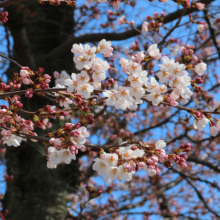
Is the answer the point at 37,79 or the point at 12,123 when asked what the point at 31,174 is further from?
the point at 37,79

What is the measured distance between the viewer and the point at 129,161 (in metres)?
1.37

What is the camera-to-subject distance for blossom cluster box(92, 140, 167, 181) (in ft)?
4.43

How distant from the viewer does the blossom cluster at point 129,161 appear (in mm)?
1350

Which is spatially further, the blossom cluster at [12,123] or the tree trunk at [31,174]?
the tree trunk at [31,174]

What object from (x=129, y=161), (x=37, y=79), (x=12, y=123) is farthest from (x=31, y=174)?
(x=129, y=161)

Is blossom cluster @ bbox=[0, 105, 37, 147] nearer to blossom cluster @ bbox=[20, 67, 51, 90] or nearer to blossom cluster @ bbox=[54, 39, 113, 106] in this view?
blossom cluster @ bbox=[20, 67, 51, 90]

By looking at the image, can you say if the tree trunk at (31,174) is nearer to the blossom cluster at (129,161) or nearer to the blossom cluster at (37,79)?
the blossom cluster at (37,79)

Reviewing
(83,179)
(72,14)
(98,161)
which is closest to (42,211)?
(83,179)

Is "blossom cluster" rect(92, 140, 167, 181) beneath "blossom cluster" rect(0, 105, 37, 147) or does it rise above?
beneath

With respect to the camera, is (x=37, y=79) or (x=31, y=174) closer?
(x=37, y=79)

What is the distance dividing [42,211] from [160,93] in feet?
7.28

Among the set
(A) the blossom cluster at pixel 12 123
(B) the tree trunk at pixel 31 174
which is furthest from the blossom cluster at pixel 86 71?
(B) the tree trunk at pixel 31 174

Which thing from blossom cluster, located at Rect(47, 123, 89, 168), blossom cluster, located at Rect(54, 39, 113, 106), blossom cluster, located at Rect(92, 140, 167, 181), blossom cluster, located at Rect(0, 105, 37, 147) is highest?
blossom cluster, located at Rect(54, 39, 113, 106)

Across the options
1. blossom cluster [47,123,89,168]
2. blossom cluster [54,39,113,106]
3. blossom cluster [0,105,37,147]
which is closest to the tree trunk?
blossom cluster [0,105,37,147]
